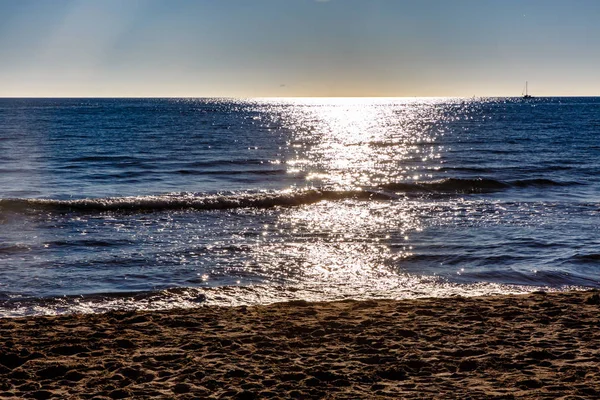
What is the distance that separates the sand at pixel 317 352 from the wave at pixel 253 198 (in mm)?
12901

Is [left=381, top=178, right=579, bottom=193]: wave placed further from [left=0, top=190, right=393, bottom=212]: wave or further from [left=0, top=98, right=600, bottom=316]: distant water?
[left=0, top=190, right=393, bottom=212]: wave

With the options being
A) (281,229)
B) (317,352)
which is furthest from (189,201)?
(317,352)

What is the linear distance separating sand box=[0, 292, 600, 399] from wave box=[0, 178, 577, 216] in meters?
12.9

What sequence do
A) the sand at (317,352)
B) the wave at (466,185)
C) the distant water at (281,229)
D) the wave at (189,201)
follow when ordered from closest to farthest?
the sand at (317,352) → the distant water at (281,229) → the wave at (189,201) → the wave at (466,185)

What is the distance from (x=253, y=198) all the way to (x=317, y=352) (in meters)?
16.5

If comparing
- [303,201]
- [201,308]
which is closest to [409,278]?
[201,308]

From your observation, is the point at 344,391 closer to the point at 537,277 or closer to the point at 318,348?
the point at 318,348

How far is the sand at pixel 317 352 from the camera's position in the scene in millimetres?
7098

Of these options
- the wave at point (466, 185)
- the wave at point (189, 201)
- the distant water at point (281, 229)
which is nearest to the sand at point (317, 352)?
the distant water at point (281, 229)

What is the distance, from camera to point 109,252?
15.6m

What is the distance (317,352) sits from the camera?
8391mm

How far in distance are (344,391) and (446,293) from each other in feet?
18.7

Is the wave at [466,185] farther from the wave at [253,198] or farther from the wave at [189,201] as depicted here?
the wave at [189,201]

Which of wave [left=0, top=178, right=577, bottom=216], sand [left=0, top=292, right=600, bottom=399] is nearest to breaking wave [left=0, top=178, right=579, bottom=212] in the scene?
wave [left=0, top=178, right=577, bottom=216]
